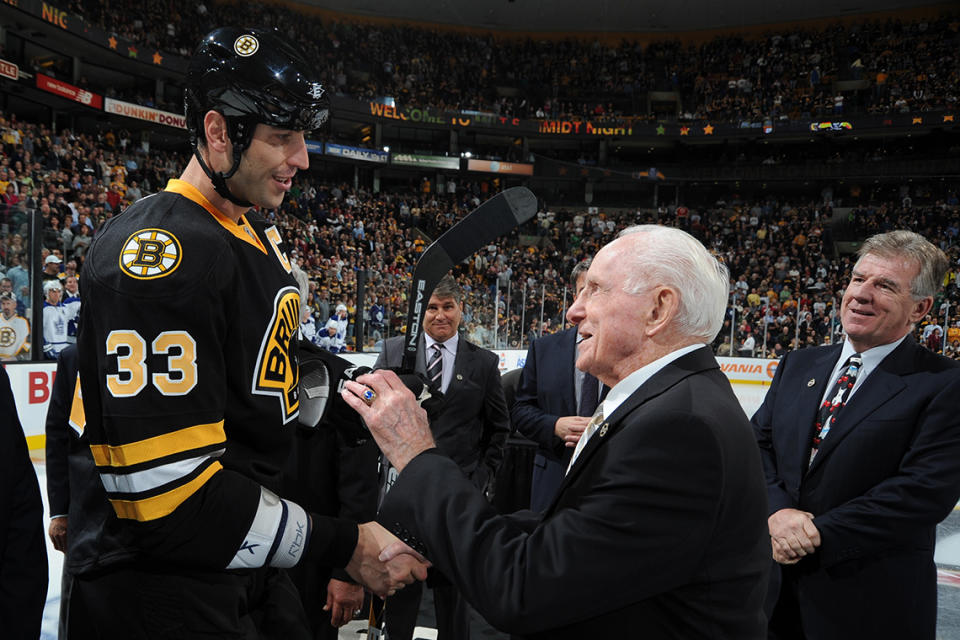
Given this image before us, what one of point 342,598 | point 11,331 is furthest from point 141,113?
point 342,598

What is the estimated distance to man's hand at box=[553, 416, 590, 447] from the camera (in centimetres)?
285

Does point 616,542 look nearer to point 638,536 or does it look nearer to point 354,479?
point 638,536

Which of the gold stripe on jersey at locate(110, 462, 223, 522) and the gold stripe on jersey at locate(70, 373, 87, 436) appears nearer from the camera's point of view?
the gold stripe on jersey at locate(110, 462, 223, 522)

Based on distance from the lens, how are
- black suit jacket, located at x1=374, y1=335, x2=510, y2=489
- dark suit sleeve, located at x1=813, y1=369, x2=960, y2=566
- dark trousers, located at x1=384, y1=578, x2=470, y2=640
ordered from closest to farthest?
dark suit sleeve, located at x1=813, y1=369, x2=960, y2=566
dark trousers, located at x1=384, y1=578, x2=470, y2=640
black suit jacket, located at x1=374, y1=335, x2=510, y2=489

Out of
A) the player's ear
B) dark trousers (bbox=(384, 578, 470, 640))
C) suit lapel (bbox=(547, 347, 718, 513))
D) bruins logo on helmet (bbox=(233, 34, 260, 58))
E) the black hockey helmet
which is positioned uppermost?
bruins logo on helmet (bbox=(233, 34, 260, 58))

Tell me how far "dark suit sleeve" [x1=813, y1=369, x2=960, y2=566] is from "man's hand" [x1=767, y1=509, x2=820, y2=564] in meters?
0.03

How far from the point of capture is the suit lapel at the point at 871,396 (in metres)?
2.10

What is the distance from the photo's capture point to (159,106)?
64.4ft

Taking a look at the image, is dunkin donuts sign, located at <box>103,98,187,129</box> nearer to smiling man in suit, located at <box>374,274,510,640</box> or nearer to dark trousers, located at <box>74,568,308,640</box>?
smiling man in suit, located at <box>374,274,510,640</box>

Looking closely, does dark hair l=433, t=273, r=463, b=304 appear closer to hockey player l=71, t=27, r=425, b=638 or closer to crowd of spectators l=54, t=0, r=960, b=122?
hockey player l=71, t=27, r=425, b=638

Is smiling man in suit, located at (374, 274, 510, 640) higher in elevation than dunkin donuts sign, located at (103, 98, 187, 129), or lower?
lower

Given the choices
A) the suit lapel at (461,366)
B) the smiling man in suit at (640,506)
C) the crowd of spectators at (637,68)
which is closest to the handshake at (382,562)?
the smiling man in suit at (640,506)

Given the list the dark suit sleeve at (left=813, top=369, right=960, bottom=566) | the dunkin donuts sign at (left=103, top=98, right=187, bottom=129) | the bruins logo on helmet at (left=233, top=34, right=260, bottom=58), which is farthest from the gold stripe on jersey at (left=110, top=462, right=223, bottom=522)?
the dunkin donuts sign at (left=103, top=98, right=187, bottom=129)

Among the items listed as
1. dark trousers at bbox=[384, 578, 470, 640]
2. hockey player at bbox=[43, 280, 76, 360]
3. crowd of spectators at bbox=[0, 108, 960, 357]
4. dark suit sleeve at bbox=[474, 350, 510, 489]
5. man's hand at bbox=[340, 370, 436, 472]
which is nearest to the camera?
man's hand at bbox=[340, 370, 436, 472]
